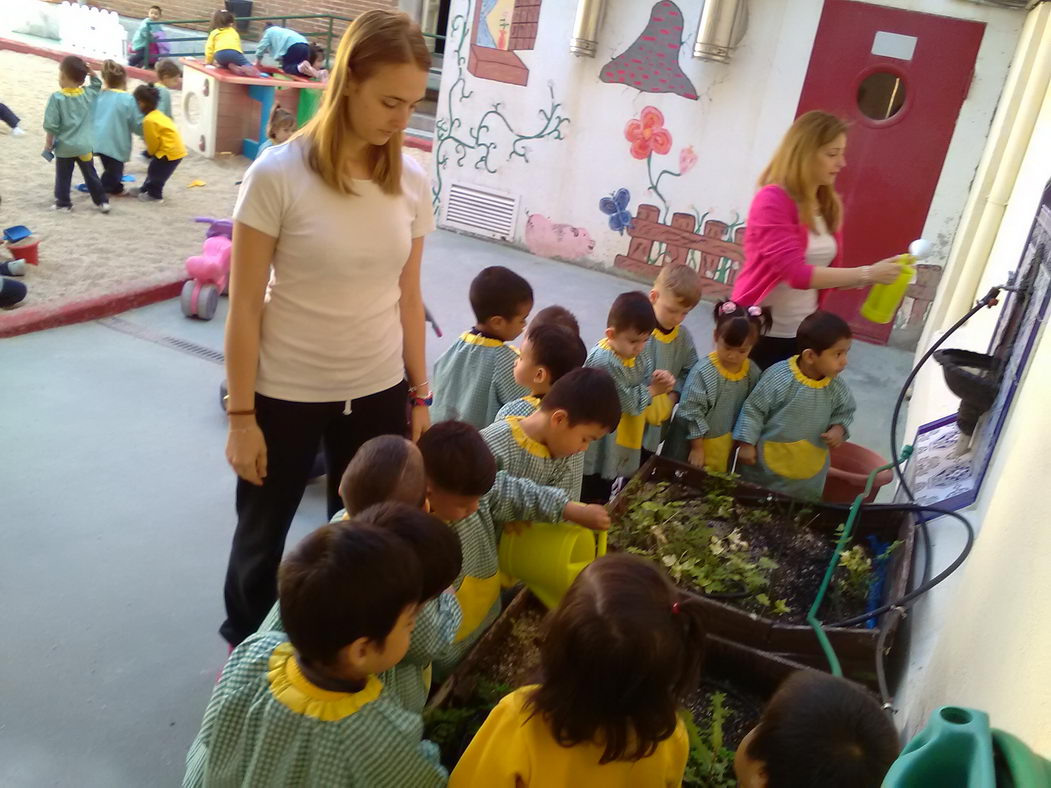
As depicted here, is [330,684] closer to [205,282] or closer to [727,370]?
[727,370]

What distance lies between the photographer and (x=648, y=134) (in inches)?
274

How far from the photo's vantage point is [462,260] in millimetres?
7172

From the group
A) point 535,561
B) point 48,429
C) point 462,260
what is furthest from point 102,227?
point 535,561

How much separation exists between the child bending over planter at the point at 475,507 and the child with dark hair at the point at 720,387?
118 centimetres

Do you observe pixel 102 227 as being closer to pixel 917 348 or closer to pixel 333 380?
pixel 333 380

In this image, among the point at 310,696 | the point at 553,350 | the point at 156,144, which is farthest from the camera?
the point at 156,144

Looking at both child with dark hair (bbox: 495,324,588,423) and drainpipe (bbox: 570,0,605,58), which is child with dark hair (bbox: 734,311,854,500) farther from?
drainpipe (bbox: 570,0,605,58)

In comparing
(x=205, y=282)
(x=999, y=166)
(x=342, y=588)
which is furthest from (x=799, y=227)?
(x=205, y=282)

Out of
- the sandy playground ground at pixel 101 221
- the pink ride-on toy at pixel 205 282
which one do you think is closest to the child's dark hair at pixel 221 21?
the sandy playground ground at pixel 101 221

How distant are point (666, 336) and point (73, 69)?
620 cm

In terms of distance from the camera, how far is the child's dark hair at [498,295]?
117 inches

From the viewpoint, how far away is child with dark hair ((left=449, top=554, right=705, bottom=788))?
1.40 m

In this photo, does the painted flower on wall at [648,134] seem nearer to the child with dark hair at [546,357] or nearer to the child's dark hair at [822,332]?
the child's dark hair at [822,332]

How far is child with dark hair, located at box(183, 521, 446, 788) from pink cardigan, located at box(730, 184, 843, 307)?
210cm
